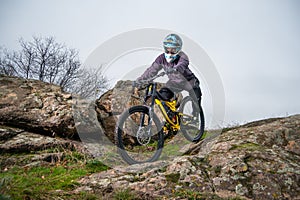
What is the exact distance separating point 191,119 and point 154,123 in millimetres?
1581

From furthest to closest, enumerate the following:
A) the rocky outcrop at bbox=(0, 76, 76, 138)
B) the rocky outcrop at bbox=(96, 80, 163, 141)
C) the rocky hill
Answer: the rocky outcrop at bbox=(96, 80, 163, 141) → the rocky outcrop at bbox=(0, 76, 76, 138) → the rocky hill

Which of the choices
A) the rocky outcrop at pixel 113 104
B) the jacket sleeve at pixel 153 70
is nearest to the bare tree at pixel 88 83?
the rocky outcrop at pixel 113 104

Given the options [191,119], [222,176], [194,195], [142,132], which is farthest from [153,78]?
[194,195]

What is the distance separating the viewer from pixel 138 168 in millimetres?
3732

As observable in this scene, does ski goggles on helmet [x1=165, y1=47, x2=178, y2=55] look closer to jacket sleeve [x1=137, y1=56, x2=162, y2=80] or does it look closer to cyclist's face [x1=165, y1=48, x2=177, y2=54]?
cyclist's face [x1=165, y1=48, x2=177, y2=54]

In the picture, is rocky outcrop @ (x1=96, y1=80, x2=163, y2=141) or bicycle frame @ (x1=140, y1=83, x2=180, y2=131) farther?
rocky outcrop @ (x1=96, y1=80, x2=163, y2=141)

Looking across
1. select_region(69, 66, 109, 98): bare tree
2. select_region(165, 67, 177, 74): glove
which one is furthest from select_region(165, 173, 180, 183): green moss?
select_region(69, 66, 109, 98): bare tree

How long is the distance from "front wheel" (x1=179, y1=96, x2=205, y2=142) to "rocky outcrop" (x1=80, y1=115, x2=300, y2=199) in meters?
1.68

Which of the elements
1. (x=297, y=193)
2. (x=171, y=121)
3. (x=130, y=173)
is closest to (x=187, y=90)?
(x=171, y=121)

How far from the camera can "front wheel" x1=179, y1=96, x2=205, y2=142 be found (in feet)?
19.0

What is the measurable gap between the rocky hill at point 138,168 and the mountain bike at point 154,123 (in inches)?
20.3

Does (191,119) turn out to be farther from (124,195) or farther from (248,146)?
(124,195)

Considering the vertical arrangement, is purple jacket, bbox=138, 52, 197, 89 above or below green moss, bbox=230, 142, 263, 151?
above

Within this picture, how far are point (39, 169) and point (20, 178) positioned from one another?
1.88ft
